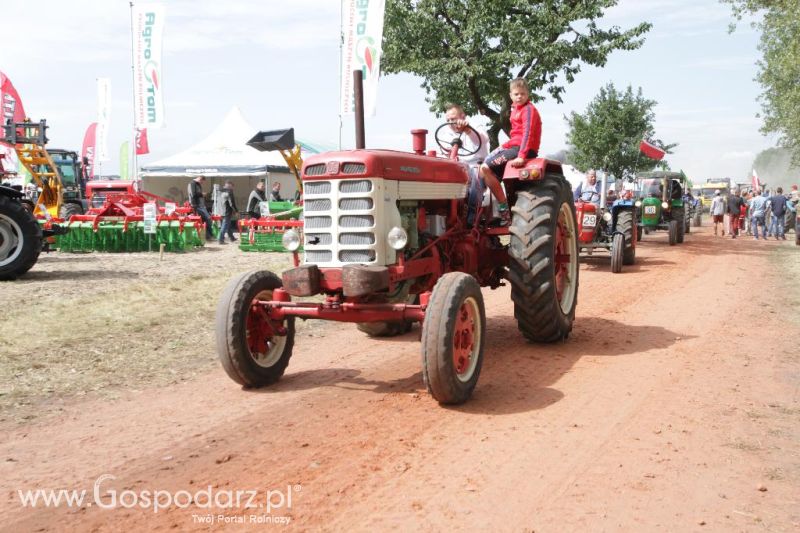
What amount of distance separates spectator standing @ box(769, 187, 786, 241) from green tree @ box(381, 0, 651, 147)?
914cm

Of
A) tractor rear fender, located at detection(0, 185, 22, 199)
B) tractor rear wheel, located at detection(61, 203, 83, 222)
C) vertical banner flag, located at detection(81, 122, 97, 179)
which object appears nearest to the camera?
tractor rear fender, located at detection(0, 185, 22, 199)

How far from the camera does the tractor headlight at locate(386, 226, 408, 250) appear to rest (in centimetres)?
464

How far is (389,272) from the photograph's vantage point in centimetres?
473

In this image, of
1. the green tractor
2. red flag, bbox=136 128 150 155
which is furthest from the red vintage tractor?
red flag, bbox=136 128 150 155

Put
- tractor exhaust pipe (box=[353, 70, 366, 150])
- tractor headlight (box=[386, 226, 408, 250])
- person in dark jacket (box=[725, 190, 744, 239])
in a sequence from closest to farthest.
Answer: tractor headlight (box=[386, 226, 408, 250])
tractor exhaust pipe (box=[353, 70, 366, 150])
person in dark jacket (box=[725, 190, 744, 239])

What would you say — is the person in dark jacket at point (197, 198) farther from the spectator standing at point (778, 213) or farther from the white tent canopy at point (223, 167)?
the spectator standing at point (778, 213)

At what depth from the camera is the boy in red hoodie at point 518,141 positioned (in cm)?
594

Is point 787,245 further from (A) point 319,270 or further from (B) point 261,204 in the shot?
(A) point 319,270

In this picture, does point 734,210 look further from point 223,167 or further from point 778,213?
point 223,167

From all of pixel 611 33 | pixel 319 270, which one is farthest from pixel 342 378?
pixel 611 33

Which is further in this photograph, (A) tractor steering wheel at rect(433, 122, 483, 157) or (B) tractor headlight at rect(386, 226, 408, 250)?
(A) tractor steering wheel at rect(433, 122, 483, 157)

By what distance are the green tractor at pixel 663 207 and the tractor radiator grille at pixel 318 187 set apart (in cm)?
1438

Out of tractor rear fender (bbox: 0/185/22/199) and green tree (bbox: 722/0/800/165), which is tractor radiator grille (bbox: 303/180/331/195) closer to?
tractor rear fender (bbox: 0/185/22/199)

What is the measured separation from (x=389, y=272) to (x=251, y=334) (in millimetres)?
1112
